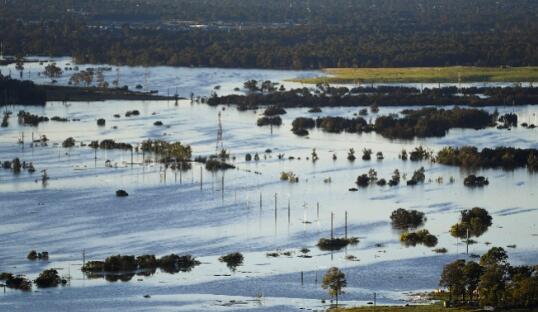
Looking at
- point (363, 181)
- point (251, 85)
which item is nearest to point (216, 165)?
point (363, 181)

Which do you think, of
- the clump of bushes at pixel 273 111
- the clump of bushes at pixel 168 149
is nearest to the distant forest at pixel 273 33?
the clump of bushes at pixel 273 111

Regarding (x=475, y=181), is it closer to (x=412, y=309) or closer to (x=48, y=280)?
(x=412, y=309)

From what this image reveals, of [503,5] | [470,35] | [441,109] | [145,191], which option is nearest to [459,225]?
[145,191]

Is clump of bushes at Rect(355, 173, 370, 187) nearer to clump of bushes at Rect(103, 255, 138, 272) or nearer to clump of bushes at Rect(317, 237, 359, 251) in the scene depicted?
clump of bushes at Rect(317, 237, 359, 251)

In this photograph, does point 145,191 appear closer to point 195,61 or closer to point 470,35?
point 195,61

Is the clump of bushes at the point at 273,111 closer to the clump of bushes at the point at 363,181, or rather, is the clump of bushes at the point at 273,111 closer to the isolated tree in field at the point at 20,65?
the clump of bushes at the point at 363,181

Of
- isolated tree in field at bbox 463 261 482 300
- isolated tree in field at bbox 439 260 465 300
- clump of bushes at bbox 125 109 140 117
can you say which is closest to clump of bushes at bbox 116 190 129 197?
isolated tree in field at bbox 439 260 465 300

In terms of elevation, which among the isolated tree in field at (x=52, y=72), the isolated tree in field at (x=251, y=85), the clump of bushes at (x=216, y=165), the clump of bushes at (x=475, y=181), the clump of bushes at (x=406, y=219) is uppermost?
the isolated tree in field at (x=52, y=72)

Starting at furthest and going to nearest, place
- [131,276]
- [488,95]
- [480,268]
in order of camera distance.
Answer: [488,95] < [131,276] < [480,268]
